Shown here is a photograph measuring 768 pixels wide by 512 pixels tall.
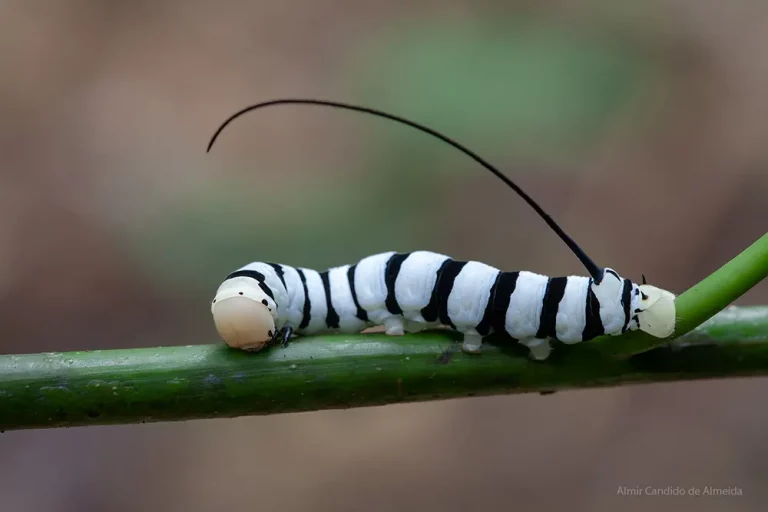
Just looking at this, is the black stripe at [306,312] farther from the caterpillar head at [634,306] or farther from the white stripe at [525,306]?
the caterpillar head at [634,306]

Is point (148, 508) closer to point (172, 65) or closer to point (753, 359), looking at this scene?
point (172, 65)

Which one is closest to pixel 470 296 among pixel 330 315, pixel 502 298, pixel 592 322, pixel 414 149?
pixel 502 298

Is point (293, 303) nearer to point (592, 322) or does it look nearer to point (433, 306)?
point (433, 306)

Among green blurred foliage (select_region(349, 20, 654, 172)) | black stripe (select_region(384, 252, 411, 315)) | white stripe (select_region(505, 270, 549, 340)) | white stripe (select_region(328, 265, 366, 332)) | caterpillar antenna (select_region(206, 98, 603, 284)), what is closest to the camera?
caterpillar antenna (select_region(206, 98, 603, 284))

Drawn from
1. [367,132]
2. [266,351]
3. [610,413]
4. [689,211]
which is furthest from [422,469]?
[266,351]

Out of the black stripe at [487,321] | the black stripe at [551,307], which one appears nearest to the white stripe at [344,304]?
the black stripe at [487,321]

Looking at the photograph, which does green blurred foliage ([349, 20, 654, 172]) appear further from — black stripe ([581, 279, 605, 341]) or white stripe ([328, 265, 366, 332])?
black stripe ([581, 279, 605, 341])

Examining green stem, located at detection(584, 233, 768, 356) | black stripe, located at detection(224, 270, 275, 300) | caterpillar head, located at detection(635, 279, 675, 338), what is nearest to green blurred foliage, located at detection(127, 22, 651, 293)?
black stripe, located at detection(224, 270, 275, 300)
